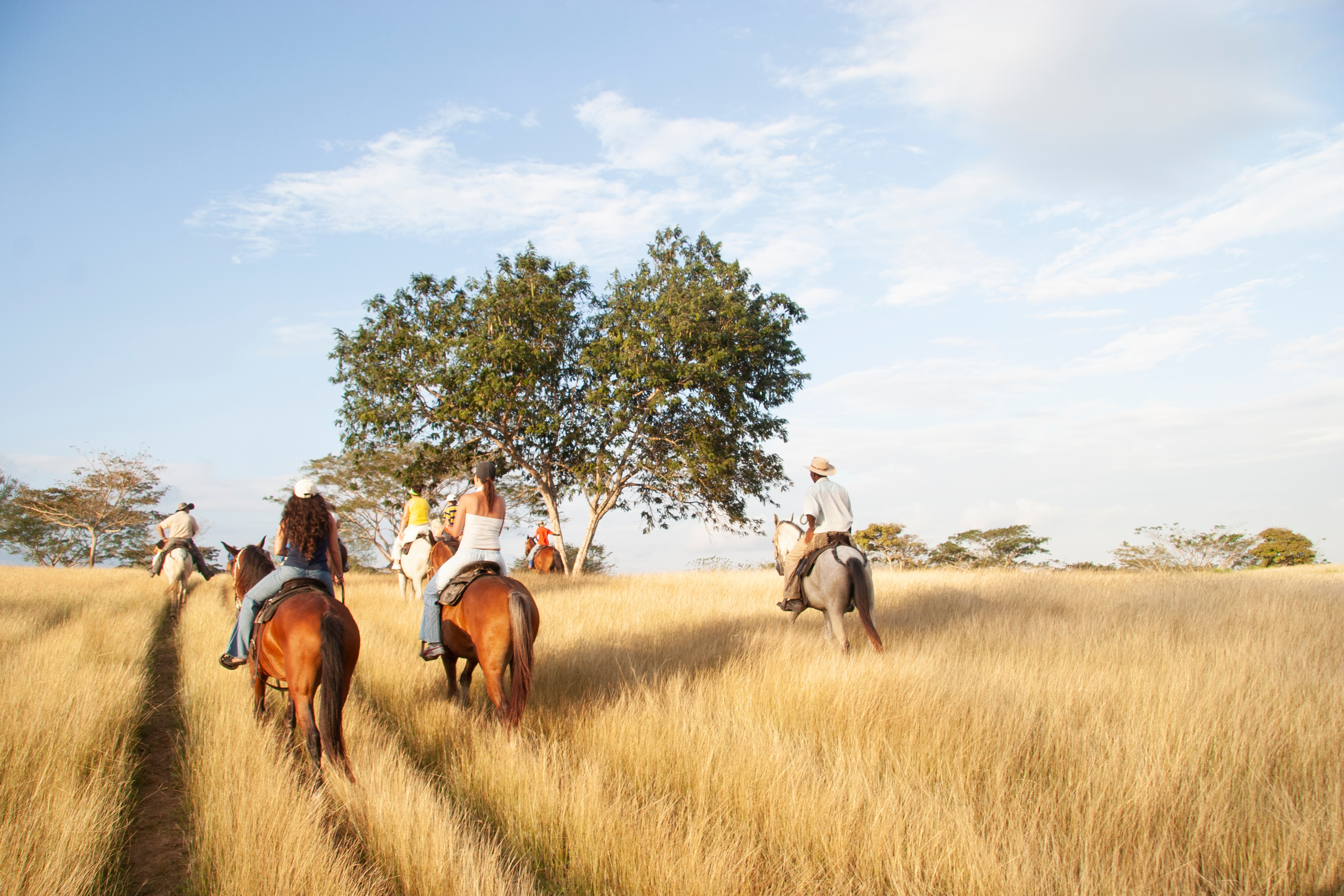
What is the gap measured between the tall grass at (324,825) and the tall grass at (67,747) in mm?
430

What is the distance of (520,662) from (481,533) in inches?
50.3

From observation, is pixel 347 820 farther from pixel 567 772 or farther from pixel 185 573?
pixel 185 573

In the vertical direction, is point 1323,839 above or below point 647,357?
below

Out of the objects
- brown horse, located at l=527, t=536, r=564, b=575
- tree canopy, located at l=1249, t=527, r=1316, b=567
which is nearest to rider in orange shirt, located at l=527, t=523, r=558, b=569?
brown horse, located at l=527, t=536, r=564, b=575

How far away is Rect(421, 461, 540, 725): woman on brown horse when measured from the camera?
5.29 meters

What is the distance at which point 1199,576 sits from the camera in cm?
1458

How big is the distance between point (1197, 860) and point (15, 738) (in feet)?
22.5

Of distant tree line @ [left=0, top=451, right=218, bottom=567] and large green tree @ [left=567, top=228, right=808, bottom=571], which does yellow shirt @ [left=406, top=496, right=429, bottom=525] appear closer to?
large green tree @ [left=567, top=228, right=808, bottom=571]

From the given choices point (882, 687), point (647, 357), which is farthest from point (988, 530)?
point (882, 687)

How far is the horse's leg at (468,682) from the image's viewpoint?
20.9 feet

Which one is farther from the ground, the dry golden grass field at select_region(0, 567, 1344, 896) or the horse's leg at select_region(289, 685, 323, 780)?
the horse's leg at select_region(289, 685, 323, 780)

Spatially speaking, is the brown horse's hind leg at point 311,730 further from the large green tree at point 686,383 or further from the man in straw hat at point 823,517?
the large green tree at point 686,383

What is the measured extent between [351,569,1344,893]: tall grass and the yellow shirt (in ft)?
15.6

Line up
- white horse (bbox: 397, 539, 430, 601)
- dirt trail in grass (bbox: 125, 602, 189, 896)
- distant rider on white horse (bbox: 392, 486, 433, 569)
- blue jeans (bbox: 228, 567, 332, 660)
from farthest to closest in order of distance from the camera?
distant rider on white horse (bbox: 392, 486, 433, 569), white horse (bbox: 397, 539, 430, 601), blue jeans (bbox: 228, 567, 332, 660), dirt trail in grass (bbox: 125, 602, 189, 896)
